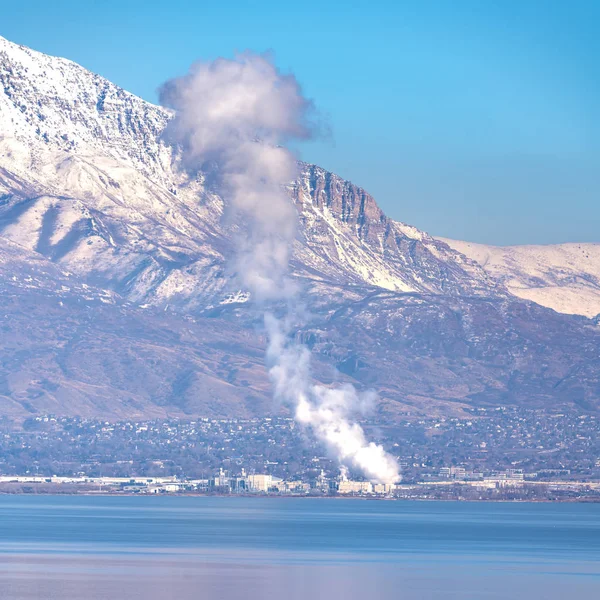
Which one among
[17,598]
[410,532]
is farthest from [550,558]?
[17,598]

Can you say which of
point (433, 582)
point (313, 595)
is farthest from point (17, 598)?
point (433, 582)

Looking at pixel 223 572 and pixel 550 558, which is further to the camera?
pixel 550 558

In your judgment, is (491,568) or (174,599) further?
(491,568)

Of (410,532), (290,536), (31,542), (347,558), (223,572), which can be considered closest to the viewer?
(223,572)

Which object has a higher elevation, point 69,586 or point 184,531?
point 184,531

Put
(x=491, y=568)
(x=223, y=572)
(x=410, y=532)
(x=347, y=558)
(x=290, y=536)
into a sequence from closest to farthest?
(x=223, y=572), (x=491, y=568), (x=347, y=558), (x=290, y=536), (x=410, y=532)

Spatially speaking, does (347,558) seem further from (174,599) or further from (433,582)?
(174,599)

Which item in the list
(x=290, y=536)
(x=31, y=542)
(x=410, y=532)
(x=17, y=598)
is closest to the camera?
(x=17, y=598)

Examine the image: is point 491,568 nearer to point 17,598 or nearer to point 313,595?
point 313,595

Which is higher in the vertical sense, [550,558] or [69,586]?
[550,558]
